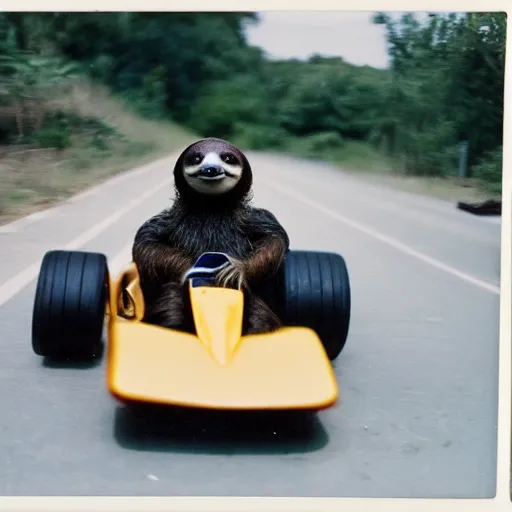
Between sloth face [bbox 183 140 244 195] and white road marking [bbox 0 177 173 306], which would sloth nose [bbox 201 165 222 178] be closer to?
sloth face [bbox 183 140 244 195]

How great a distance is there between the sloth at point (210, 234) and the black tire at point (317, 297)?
3.1 inches

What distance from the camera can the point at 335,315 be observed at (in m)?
3.96

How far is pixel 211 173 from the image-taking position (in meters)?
3.73

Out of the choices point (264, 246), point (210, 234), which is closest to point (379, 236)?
point (264, 246)

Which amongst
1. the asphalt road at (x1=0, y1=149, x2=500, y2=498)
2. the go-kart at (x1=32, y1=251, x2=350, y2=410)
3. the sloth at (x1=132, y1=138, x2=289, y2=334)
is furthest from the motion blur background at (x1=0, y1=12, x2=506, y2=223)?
the go-kart at (x1=32, y1=251, x2=350, y2=410)

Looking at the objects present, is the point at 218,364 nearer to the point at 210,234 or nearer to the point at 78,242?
the point at 210,234

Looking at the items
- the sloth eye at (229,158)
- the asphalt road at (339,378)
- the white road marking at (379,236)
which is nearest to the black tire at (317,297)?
the asphalt road at (339,378)

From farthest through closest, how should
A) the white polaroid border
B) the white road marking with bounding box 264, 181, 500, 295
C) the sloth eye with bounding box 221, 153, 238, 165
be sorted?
the white road marking with bounding box 264, 181, 500, 295 → the sloth eye with bounding box 221, 153, 238, 165 → the white polaroid border

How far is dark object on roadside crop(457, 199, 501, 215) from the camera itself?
3802mm

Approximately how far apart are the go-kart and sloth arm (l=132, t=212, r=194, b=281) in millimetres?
141

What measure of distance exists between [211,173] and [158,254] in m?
0.42

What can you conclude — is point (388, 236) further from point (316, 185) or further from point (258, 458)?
point (258, 458)

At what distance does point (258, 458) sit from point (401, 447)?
559 mm
